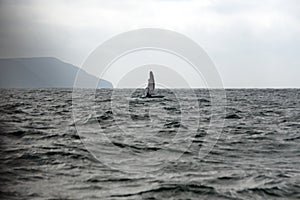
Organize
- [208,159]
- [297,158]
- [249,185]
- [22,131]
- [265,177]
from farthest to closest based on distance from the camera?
[22,131] < [297,158] < [208,159] < [265,177] < [249,185]

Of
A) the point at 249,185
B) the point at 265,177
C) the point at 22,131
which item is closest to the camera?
the point at 249,185

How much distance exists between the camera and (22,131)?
1445cm

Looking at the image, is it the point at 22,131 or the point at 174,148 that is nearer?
the point at 174,148

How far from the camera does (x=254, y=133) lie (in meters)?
17.6

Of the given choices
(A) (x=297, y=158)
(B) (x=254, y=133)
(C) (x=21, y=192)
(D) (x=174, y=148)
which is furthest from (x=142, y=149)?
(B) (x=254, y=133)

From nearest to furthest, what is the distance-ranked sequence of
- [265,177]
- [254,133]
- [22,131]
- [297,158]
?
[265,177] < [297,158] < [22,131] < [254,133]

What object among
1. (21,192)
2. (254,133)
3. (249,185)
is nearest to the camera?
(21,192)

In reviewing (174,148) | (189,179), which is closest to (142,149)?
(174,148)

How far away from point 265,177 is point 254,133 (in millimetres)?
8052

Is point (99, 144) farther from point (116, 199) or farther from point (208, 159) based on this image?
point (116, 199)

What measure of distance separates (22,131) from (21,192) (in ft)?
24.0

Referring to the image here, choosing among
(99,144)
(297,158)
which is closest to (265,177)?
(297,158)

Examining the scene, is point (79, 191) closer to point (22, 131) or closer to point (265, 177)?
point (265, 177)

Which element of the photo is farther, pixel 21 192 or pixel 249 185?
pixel 249 185
